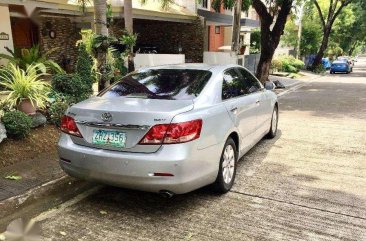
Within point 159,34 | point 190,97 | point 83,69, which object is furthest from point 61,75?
point 159,34

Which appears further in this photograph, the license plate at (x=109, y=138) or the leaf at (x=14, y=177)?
the leaf at (x=14, y=177)

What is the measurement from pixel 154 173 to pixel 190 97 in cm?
102

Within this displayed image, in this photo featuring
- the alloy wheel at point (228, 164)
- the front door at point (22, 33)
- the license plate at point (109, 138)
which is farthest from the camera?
the front door at point (22, 33)

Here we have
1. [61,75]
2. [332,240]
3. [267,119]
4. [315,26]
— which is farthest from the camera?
[315,26]

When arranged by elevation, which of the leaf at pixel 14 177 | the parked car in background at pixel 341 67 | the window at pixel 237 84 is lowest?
the parked car in background at pixel 341 67

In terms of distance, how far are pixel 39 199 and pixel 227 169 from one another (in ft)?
7.38

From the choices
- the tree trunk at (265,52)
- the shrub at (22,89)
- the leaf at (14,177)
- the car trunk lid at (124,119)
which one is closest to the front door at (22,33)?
the shrub at (22,89)

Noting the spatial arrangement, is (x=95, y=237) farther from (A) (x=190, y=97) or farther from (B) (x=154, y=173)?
(A) (x=190, y=97)

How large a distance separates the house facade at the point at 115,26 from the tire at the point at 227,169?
766 centimetres

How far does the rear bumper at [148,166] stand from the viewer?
358 cm

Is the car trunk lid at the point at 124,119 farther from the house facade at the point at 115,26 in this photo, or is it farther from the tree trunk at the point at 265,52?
the tree trunk at the point at 265,52

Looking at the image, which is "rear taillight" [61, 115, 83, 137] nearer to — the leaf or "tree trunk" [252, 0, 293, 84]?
the leaf

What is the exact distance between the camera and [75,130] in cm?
402

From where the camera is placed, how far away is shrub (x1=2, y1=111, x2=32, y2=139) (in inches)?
216
